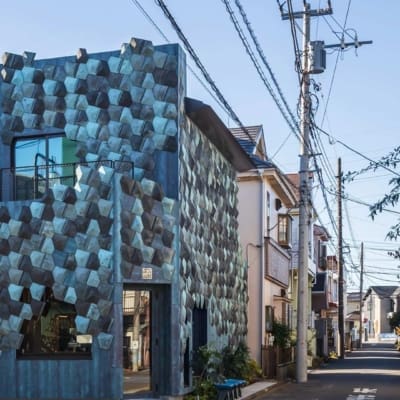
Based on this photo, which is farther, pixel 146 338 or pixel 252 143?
pixel 252 143

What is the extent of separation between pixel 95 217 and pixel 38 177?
8.04ft

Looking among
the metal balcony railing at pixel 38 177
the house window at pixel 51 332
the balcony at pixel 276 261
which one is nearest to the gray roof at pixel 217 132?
the metal balcony railing at pixel 38 177

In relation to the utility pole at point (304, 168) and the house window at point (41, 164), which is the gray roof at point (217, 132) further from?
the house window at point (41, 164)

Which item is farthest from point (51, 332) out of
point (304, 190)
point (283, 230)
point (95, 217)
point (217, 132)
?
point (283, 230)

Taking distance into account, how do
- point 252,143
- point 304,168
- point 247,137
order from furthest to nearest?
point 247,137 → point 252,143 → point 304,168

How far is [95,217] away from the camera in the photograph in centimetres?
1639

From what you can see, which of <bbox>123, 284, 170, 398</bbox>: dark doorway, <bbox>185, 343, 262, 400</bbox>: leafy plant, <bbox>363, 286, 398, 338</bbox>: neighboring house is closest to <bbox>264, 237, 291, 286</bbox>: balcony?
<bbox>185, 343, 262, 400</bbox>: leafy plant

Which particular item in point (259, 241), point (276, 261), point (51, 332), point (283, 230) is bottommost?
point (51, 332)

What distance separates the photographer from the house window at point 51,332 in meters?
16.5

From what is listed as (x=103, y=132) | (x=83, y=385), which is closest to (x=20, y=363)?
(x=83, y=385)

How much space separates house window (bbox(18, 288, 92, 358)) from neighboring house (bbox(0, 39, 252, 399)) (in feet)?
0.08

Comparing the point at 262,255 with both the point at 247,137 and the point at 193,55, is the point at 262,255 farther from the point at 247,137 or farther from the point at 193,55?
the point at 193,55

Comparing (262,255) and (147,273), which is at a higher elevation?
(262,255)

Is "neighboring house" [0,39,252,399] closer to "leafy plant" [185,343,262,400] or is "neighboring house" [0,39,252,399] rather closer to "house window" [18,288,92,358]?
"house window" [18,288,92,358]
